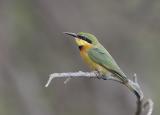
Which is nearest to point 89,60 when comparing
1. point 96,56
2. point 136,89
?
point 96,56

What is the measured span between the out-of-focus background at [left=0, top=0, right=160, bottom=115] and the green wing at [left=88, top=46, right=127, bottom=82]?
2306mm

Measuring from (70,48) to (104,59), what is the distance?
9.84 feet

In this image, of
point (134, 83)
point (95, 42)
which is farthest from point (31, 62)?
point (134, 83)

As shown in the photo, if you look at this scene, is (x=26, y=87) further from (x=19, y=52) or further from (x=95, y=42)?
(x=95, y=42)

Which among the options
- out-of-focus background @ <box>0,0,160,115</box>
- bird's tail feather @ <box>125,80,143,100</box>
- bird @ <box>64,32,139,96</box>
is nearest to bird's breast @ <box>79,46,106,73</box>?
bird @ <box>64,32,139,96</box>

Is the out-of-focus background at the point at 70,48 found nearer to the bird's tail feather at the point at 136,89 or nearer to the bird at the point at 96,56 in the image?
the bird at the point at 96,56

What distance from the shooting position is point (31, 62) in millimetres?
6809

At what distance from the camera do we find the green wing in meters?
3.81

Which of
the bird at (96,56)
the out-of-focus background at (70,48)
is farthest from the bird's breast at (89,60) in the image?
the out-of-focus background at (70,48)

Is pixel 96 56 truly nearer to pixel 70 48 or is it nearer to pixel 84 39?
pixel 84 39

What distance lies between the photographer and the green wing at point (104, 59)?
3.81 metres

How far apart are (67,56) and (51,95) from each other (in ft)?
1.25

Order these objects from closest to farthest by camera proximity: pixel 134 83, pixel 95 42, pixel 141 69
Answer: pixel 134 83
pixel 95 42
pixel 141 69

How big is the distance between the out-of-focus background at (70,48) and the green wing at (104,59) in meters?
2.31
